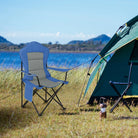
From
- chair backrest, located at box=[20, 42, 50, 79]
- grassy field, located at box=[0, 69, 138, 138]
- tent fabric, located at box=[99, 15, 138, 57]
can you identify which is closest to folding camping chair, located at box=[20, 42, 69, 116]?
chair backrest, located at box=[20, 42, 50, 79]

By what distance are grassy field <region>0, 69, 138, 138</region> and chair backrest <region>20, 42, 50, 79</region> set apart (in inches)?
24.4

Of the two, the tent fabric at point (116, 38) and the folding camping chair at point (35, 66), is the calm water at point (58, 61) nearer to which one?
the tent fabric at point (116, 38)

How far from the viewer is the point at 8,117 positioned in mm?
3674

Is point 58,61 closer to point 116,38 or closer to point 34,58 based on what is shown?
point 34,58

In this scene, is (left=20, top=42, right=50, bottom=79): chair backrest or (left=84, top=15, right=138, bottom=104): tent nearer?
(left=84, top=15, right=138, bottom=104): tent

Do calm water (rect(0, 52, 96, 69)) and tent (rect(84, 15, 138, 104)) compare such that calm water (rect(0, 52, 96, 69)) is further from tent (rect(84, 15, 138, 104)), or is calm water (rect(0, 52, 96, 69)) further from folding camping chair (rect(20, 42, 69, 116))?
folding camping chair (rect(20, 42, 69, 116))

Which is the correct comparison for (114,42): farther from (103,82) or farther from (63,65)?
(63,65)

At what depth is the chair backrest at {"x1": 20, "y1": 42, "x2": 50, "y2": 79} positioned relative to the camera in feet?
13.1

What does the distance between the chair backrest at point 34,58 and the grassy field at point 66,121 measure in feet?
2.03

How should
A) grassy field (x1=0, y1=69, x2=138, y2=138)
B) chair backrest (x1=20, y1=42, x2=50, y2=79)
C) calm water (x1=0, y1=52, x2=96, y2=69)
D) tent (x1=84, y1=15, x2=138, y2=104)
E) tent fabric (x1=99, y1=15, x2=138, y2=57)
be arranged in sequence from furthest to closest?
calm water (x1=0, y1=52, x2=96, y2=69)
chair backrest (x1=20, y1=42, x2=50, y2=79)
tent (x1=84, y1=15, x2=138, y2=104)
tent fabric (x1=99, y1=15, x2=138, y2=57)
grassy field (x1=0, y1=69, x2=138, y2=138)

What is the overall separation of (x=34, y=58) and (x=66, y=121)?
134 centimetres

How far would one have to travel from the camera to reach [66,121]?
3.29 meters

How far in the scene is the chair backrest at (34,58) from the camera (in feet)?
13.1

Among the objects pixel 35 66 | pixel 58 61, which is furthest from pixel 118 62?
pixel 58 61
